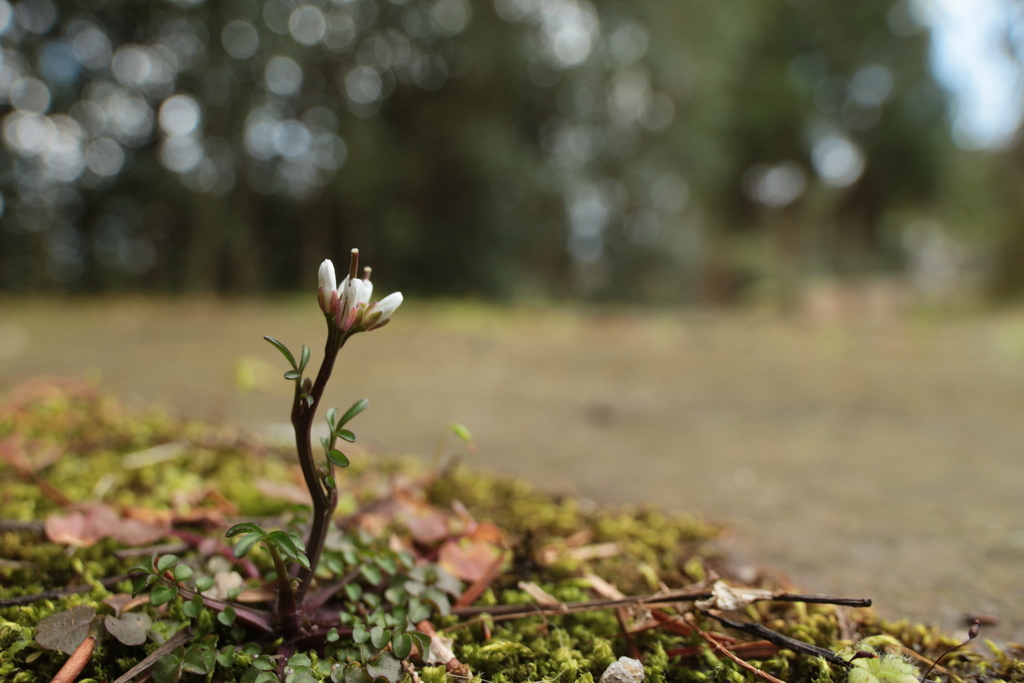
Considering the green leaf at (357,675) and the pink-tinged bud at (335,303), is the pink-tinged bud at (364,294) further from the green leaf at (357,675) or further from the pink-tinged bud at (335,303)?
the green leaf at (357,675)

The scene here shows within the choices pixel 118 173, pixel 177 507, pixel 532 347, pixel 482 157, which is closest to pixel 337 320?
pixel 177 507

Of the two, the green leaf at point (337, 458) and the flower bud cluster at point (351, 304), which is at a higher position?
the flower bud cluster at point (351, 304)

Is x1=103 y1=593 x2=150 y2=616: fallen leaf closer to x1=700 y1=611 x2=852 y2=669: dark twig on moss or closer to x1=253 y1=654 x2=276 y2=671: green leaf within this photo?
x1=253 y1=654 x2=276 y2=671: green leaf

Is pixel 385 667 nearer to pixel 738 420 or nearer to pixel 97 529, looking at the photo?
pixel 97 529

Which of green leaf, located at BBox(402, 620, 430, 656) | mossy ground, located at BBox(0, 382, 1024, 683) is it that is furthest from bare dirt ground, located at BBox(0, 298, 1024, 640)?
green leaf, located at BBox(402, 620, 430, 656)

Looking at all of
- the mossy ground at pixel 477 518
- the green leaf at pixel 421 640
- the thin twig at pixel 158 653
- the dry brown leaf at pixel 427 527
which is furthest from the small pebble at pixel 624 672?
the thin twig at pixel 158 653

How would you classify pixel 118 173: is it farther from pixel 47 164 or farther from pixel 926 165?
pixel 926 165

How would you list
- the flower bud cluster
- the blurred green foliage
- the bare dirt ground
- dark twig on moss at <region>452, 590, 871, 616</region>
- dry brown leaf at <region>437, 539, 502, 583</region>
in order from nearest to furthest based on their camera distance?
the flower bud cluster < dark twig on moss at <region>452, 590, 871, 616</region> < dry brown leaf at <region>437, 539, 502, 583</region> < the bare dirt ground < the blurred green foliage

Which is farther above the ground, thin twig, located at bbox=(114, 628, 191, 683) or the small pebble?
the small pebble
